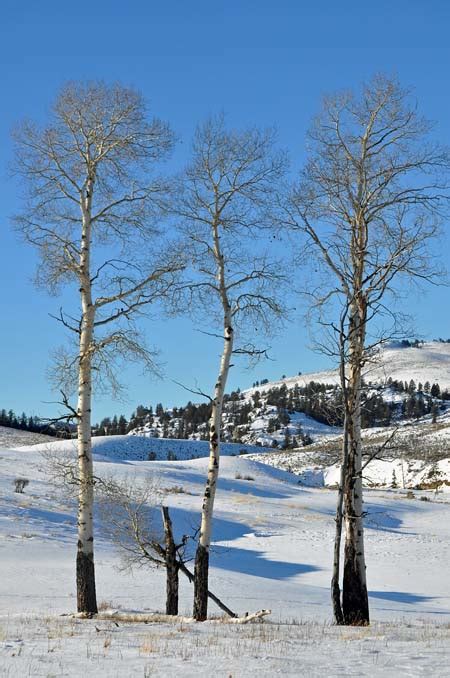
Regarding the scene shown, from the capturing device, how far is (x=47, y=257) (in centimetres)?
1355

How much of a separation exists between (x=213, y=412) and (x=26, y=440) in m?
82.8

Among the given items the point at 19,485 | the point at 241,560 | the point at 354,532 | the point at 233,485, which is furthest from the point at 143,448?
the point at 354,532

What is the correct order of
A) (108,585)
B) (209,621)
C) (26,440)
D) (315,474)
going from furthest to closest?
(315,474)
(26,440)
(108,585)
(209,621)

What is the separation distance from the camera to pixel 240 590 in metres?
20.5

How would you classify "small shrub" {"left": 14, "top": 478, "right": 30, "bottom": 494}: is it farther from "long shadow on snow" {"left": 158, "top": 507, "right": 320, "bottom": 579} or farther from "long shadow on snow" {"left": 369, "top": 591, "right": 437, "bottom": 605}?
"long shadow on snow" {"left": 369, "top": 591, "right": 437, "bottom": 605}

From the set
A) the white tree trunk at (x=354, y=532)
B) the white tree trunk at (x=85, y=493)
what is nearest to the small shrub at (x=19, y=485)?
the white tree trunk at (x=85, y=493)

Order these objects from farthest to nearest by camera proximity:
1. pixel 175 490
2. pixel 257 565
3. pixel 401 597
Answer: pixel 175 490, pixel 257 565, pixel 401 597

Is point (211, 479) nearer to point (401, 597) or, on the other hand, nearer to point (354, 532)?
point (354, 532)

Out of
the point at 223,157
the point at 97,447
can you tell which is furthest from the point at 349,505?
the point at 97,447

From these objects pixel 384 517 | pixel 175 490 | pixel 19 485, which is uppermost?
pixel 19 485

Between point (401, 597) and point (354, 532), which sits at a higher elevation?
point (354, 532)

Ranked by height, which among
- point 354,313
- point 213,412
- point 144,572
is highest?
point 354,313

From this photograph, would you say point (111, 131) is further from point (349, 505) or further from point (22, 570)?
point (22, 570)

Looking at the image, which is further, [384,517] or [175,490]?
[175,490]
